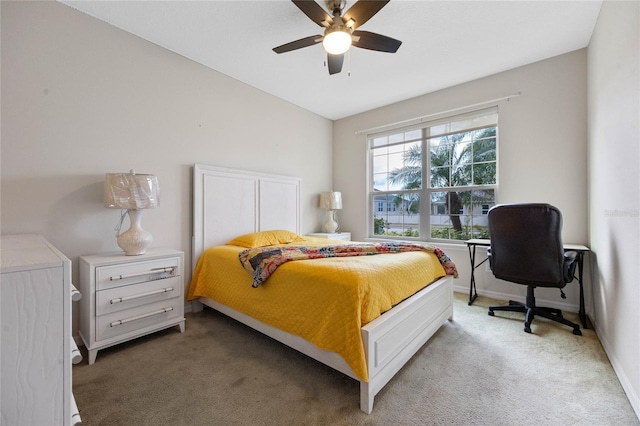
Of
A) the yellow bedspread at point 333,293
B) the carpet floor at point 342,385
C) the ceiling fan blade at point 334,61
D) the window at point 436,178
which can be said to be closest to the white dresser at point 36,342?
the carpet floor at point 342,385

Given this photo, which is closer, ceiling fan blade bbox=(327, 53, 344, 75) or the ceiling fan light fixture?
the ceiling fan light fixture

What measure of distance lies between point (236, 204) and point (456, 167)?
2865mm

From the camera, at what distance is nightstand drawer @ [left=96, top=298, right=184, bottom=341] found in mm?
1869

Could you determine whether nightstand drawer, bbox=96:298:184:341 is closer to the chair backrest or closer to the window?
the chair backrest

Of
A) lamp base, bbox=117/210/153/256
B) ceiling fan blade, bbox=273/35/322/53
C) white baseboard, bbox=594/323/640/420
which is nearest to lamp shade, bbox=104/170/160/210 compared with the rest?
lamp base, bbox=117/210/153/256

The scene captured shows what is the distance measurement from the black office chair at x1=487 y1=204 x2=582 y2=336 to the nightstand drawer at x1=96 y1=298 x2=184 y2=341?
2851 millimetres

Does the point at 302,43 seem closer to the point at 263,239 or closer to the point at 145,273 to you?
the point at 263,239

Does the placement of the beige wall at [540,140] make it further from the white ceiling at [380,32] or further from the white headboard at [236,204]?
the white headboard at [236,204]

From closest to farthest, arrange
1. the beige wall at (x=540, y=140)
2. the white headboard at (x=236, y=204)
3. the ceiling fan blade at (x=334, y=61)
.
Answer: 1. the ceiling fan blade at (x=334, y=61)
2. the beige wall at (x=540, y=140)
3. the white headboard at (x=236, y=204)

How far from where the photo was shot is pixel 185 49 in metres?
2.62

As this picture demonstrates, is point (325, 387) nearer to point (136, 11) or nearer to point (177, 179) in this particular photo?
point (177, 179)

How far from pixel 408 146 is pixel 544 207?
82.3 inches

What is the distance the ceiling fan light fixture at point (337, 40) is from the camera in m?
1.86

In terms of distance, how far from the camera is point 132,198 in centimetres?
199
